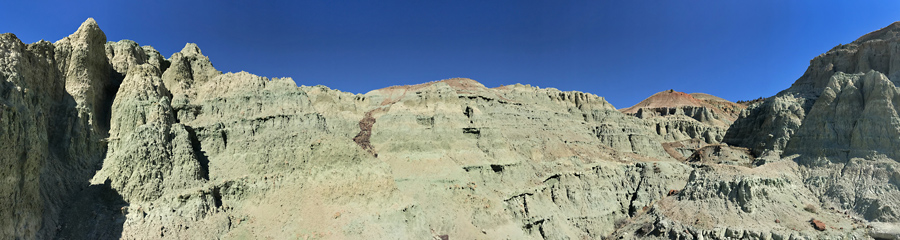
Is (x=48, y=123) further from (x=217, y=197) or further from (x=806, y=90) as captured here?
(x=806, y=90)

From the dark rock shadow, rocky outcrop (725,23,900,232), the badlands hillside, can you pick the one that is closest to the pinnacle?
Result: the badlands hillside

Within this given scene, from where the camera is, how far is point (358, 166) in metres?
27.2

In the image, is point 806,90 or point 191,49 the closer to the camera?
point 191,49

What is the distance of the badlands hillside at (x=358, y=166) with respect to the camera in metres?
21.9

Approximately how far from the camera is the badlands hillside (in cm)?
2191

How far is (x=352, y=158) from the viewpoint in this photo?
2753cm

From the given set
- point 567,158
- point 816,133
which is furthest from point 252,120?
point 816,133

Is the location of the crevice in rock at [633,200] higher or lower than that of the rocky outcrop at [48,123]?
lower

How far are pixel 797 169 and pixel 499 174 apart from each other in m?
26.9

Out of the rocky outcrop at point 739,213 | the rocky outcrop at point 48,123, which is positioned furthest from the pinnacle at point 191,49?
the rocky outcrop at point 739,213

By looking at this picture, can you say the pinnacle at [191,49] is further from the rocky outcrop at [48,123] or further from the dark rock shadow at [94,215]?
the dark rock shadow at [94,215]

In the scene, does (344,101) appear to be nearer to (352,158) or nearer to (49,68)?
(352,158)

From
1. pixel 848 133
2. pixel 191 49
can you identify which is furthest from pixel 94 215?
pixel 848 133

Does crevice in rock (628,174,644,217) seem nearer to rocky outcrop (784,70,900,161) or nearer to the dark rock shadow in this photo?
rocky outcrop (784,70,900,161)
